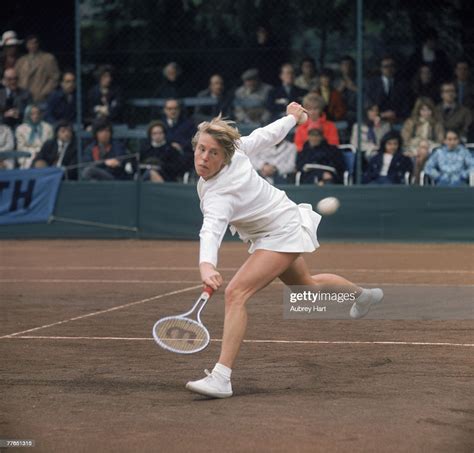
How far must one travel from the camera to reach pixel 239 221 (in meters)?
7.23

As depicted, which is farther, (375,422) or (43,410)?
(43,410)

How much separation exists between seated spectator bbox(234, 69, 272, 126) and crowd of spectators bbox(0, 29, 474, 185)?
0.05 feet

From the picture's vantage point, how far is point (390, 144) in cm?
1789

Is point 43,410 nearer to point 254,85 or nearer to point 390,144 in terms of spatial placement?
point 390,144

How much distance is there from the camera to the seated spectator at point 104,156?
19.2 metres

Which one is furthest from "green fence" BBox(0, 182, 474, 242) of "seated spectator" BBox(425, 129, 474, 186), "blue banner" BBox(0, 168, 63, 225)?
"seated spectator" BBox(425, 129, 474, 186)

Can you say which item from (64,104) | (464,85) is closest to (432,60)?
(464,85)

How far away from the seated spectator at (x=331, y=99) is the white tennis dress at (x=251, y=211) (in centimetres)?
1126

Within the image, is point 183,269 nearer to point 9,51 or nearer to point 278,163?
point 278,163

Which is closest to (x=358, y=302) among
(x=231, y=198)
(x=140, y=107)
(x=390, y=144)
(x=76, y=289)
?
(x=231, y=198)

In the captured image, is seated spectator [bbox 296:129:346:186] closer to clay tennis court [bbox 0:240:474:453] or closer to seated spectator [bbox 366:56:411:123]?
seated spectator [bbox 366:56:411:123]

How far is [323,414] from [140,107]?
1502 centimetres

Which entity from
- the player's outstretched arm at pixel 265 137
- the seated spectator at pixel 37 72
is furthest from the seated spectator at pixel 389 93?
the player's outstretched arm at pixel 265 137

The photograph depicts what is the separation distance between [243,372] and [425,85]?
1175cm
